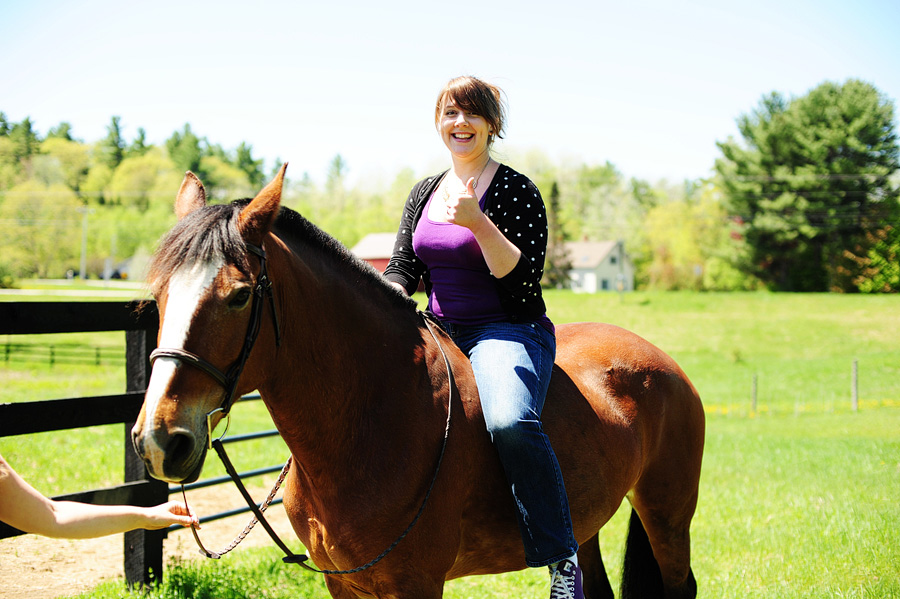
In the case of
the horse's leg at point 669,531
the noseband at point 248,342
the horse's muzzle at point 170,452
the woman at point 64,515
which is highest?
the noseband at point 248,342

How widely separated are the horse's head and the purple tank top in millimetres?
893

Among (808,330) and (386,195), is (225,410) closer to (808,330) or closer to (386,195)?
(808,330)

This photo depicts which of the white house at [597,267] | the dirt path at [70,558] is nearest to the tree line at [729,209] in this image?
the white house at [597,267]

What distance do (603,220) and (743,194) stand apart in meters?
33.4

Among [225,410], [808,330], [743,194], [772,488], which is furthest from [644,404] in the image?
[743,194]

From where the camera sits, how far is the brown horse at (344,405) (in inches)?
74.8

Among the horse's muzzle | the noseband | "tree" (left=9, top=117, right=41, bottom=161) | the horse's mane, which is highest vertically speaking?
"tree" (left=9, top=117, right=41, bottom=161)

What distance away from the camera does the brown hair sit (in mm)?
2932

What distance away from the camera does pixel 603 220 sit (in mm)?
86875

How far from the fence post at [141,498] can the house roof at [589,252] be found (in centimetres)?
7168

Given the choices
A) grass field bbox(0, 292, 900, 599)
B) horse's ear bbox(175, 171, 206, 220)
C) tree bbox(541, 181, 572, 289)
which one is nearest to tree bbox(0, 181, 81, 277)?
grass field bbox(0, 292, 900, 599)

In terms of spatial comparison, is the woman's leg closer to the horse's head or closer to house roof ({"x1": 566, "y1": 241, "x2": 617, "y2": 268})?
the horse's head

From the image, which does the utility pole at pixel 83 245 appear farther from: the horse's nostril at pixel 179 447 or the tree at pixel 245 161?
the horse's nostril at pixel 179 447

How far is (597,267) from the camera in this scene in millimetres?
74875
